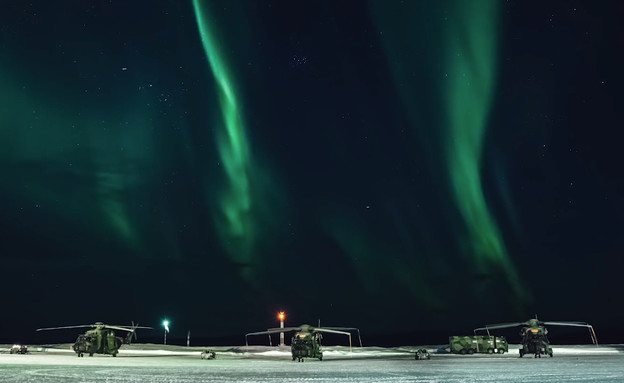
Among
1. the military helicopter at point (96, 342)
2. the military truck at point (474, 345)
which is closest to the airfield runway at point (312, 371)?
the military helicopter at point (96, 342)

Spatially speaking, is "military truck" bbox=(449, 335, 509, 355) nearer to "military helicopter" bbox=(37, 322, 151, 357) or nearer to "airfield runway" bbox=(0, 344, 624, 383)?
"airfield runway" bbox=(0, 344, 624, 383)

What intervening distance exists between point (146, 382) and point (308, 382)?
26.0 ft

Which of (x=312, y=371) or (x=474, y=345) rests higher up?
(x=474, y=345)

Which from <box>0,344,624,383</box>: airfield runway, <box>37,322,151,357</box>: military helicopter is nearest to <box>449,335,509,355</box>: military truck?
<box>0,344,624,383</box>: airfield runway

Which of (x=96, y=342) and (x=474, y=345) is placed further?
(x=474, y=345)

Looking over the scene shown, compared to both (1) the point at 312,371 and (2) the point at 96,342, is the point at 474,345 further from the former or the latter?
(1) the point at 312,371

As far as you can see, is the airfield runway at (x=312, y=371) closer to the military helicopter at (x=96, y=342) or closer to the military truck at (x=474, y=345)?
the military helicopter at (x=96, y=342)

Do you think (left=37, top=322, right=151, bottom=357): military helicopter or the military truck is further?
the military truck

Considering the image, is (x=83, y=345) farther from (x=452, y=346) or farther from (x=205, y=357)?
(x=452, y=346)

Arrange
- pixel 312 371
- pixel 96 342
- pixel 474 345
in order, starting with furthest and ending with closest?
pixel 474 345, pixel 96 342, pixel 312 371

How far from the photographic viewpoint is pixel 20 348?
327 ft

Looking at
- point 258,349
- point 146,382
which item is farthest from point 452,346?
point 146,382

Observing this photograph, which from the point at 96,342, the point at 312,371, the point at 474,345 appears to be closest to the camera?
the point at 312,371

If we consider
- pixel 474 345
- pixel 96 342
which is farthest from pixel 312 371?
pixel 474 345
